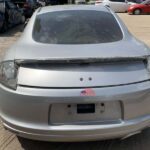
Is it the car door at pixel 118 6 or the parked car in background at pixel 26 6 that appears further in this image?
the car door at pixel 118 6

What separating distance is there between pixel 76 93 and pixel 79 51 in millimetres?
568

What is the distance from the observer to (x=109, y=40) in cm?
456

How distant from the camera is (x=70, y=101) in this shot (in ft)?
11.9

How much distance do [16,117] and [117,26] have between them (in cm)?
185

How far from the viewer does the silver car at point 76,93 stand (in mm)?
3650

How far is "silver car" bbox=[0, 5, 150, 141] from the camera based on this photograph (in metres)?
3.65

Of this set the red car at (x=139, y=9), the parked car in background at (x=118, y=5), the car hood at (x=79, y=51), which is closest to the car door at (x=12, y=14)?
the car hood at (x=79, y=51)

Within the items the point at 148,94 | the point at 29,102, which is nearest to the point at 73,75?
the point at 29,102

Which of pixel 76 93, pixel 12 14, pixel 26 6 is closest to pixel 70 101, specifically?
pixel 76 93

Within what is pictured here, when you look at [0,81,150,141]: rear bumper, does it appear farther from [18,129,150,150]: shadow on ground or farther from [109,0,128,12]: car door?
[109,0,128,12]: car door

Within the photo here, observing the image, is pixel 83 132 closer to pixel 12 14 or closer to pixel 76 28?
pixel 76 28

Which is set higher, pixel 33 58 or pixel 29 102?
pixel 33 58

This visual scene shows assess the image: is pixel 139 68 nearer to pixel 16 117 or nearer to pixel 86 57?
pixel 86 57

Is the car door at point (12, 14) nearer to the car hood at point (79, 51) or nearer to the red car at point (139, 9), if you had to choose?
the car hood at point (79, 51)
